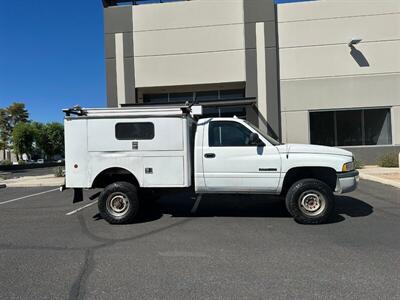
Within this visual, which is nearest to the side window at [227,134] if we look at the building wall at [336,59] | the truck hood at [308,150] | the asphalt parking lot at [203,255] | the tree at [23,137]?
the truck hood at [308,150]

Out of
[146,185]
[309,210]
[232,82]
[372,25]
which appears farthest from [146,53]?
[309,210]

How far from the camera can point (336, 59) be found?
712 inches

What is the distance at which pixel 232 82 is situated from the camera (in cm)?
1873

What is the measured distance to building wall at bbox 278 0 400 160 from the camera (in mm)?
17906

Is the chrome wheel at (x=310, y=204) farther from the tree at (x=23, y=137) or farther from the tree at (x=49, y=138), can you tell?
the tree at (x=49, y=138)

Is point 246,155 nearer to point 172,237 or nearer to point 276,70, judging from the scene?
point 172,237

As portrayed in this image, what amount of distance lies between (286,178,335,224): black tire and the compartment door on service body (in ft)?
1.46

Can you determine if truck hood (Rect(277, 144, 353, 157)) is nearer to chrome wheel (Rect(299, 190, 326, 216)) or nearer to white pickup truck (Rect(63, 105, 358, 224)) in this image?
white pickup truck (Rect(63, 105, 358, 224))

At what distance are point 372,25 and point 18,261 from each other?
63.8ft

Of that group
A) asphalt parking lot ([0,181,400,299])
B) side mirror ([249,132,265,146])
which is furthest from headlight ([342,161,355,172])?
side mirror ([249,132,265,146])

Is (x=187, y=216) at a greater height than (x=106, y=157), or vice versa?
(x=106, y=157)

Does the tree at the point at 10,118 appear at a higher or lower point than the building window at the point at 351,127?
higher

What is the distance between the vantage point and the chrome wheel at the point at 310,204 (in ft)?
21.7

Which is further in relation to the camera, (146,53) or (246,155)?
(146,53)
